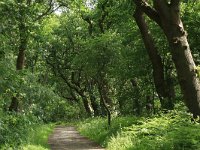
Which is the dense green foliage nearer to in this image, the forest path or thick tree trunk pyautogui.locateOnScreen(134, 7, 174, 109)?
thick tree trunk pyautogui.locateOnScreen(134, 7, 174, 109)

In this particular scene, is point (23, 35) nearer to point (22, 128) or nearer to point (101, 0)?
point (22, 128)

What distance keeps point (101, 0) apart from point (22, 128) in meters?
17.3

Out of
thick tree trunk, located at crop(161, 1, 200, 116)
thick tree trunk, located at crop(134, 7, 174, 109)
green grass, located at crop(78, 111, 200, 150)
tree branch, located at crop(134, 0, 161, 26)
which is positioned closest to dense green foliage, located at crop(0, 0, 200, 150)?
green grass, located at crop(78, 111, 200, 150)

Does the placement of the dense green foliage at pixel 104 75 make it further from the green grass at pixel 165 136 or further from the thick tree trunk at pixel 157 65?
the thick tree trunk at pixel 157 65

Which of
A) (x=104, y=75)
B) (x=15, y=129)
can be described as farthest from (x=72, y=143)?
(x=15, y=129)

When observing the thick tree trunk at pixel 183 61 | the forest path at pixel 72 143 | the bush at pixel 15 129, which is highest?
the thick tree trunk at pixel 183 61

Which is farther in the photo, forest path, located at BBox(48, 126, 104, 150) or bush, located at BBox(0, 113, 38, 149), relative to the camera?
forest path, located at BBox(48, 126, 104, 150)

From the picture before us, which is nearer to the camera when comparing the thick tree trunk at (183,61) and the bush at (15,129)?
the bush at (15,129)

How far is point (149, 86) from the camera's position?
20.0 meters

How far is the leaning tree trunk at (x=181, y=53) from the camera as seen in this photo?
10.3 metres

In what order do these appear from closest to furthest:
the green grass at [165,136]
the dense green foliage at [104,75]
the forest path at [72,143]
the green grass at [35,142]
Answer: the green grass at [165,136], the dense green foliage at [104,75], the green grass at [35,142], the forest path at [72,143]

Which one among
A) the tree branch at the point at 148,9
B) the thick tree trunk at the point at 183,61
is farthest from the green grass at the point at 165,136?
the tree branch at the point at 148,9

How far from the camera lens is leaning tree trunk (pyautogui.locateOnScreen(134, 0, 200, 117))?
10281mm

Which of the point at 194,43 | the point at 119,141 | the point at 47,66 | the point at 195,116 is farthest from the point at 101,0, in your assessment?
the point at 47,66
